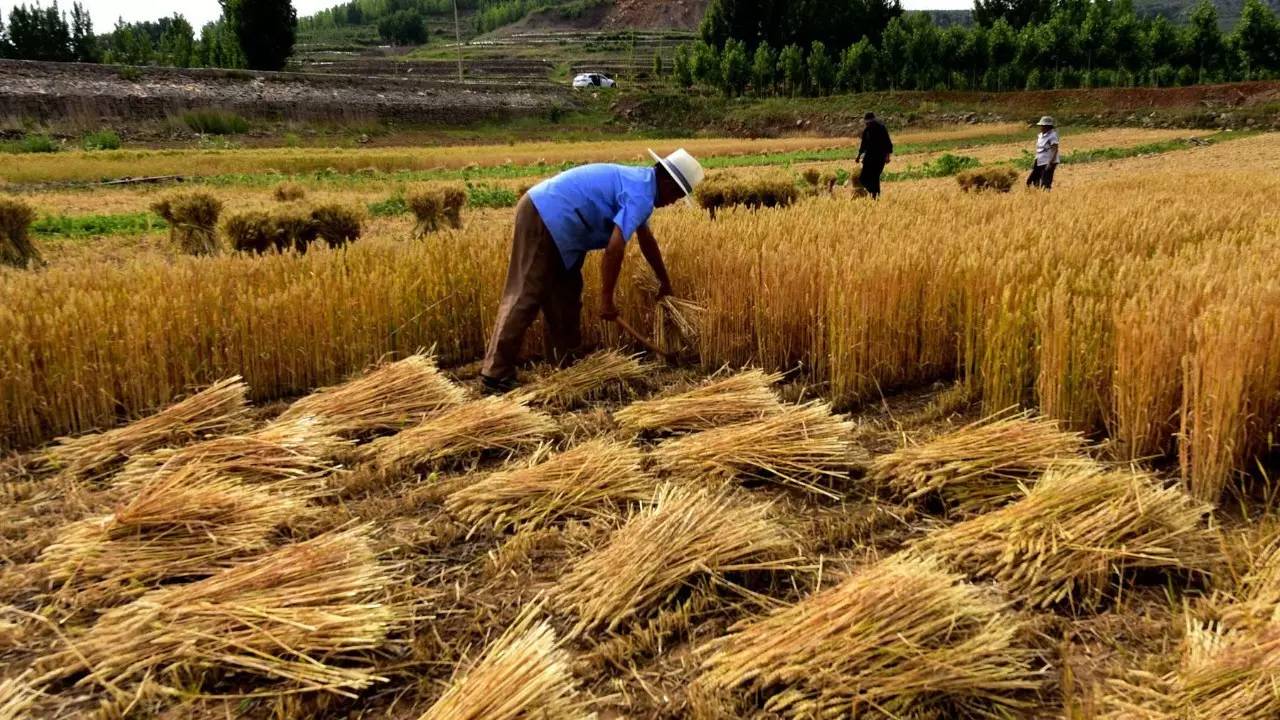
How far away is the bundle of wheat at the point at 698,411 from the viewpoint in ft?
12.2

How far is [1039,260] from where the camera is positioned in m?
4.43

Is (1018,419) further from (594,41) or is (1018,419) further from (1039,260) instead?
(594,41)

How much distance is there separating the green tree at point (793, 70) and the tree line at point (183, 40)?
2898cm

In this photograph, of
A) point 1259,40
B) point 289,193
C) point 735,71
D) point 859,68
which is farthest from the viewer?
point 735,71

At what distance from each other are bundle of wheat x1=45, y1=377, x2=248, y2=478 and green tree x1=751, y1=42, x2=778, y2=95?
5326 cm

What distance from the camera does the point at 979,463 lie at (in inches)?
119

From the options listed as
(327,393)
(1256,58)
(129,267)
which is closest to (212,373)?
(327,393)

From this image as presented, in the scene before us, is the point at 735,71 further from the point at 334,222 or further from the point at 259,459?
the point at 259,459

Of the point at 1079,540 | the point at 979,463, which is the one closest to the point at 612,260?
the point at 979,463

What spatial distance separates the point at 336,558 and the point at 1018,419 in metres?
2.63

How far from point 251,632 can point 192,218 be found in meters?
7.80

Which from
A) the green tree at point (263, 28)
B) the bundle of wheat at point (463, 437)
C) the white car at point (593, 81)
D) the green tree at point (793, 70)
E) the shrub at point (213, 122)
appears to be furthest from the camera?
the white car at point (593, 81)

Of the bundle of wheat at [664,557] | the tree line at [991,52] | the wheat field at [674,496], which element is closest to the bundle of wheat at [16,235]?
the wheat field at [674,496]

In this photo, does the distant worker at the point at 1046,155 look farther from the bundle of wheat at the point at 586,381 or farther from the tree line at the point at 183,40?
the tree line at the point at 183,40
